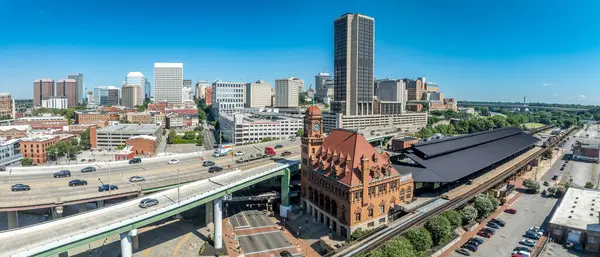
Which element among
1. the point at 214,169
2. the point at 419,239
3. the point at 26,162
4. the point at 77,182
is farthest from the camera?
the point at 26,162

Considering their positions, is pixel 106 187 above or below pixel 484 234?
above

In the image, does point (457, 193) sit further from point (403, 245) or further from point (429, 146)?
point (403, 245)

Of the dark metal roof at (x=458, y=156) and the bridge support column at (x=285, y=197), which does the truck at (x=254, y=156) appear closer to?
the bridge support column at (x=285, y=197)

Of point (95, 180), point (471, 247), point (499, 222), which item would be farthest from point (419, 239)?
point (95, 180)

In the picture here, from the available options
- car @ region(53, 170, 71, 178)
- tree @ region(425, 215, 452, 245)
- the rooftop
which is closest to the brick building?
tree @ region(425, 215, 452, 245)

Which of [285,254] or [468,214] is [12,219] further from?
[468,214]

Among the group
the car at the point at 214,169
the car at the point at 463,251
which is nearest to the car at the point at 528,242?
the car at the point at 463,251
